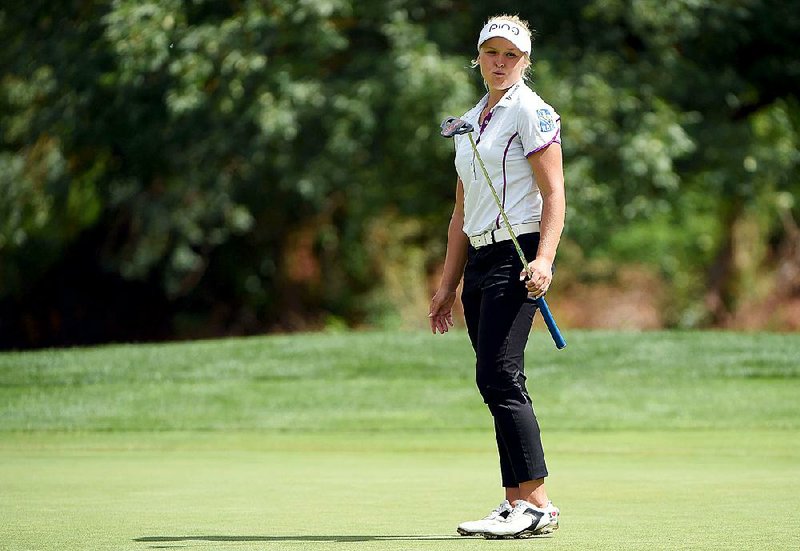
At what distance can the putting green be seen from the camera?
462cm

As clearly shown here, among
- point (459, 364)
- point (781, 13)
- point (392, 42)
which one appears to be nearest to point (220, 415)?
point (459, 364)

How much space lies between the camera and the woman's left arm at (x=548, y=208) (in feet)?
15.9

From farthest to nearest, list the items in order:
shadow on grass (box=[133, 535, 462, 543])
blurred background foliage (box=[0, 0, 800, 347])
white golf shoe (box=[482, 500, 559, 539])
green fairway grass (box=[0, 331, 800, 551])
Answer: blurred background foliage (box=[0, 0, 800, 347])
green fairway grass (box=[0, 331, 800, 551])
white golf shoe (box=[482, 500, 559, 539])
shadow on grass (box=[133, 535, 462, 543])

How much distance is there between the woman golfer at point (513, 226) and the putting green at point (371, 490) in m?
0.31

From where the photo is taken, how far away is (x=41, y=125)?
1912 centimetres

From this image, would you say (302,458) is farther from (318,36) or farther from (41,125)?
(41,125)

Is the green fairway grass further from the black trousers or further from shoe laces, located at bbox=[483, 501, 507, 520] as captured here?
the black trousers

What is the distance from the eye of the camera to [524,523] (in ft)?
15.8

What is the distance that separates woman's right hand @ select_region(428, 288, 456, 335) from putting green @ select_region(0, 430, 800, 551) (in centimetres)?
67

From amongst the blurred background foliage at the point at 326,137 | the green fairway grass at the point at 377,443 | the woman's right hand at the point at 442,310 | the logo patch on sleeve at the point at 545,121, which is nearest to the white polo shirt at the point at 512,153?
the logo patch on sleeve at the point at 545,121

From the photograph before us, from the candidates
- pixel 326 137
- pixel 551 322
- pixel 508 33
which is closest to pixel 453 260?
pixel 551 322

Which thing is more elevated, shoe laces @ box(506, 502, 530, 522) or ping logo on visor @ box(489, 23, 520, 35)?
ping logo on visor @ box(489, 23, 520, 35)

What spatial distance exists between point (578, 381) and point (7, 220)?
1021 cm

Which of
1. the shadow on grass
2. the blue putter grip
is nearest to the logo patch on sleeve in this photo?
the blue putter grip
